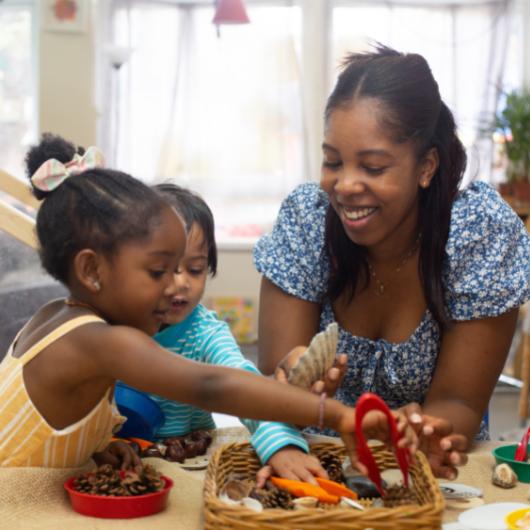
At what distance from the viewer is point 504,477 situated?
1301mm

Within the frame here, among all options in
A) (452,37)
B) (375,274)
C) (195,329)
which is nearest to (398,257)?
(375,274)

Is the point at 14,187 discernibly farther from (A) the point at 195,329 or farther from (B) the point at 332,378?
(B) the point at 332,378

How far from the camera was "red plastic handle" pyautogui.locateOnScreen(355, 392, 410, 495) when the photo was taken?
1.09 meters

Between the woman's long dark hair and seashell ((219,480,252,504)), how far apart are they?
581mm

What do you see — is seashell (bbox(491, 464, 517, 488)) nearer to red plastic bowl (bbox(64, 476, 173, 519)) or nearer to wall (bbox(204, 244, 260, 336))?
red plastic bowl (bbox(64, 476, 173, 519))

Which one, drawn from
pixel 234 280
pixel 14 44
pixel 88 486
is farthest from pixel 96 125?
pixel 88 486

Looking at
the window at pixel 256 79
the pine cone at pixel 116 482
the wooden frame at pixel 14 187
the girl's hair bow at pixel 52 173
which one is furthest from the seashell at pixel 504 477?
the window at pixel 256 79

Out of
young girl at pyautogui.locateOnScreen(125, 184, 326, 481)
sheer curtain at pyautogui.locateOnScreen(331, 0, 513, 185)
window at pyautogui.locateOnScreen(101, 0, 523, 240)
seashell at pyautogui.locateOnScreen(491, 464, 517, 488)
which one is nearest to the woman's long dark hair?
young girl at pyautogui.locateOnScreen(125, 184, 326, 481)

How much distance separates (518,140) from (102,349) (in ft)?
13.9

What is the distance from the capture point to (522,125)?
5.02 m

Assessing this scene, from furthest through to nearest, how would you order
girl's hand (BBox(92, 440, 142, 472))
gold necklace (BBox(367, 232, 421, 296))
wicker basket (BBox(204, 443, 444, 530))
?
gold necklace (BBox(367, 232, 421, 296))
girl's hand (BBox(92, 440, 142, 472))
wicker basket (BBox(204, 443, 444, 530))

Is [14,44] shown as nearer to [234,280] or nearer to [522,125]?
[234,280]

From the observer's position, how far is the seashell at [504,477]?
1.30 m

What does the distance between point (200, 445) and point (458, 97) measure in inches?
188
